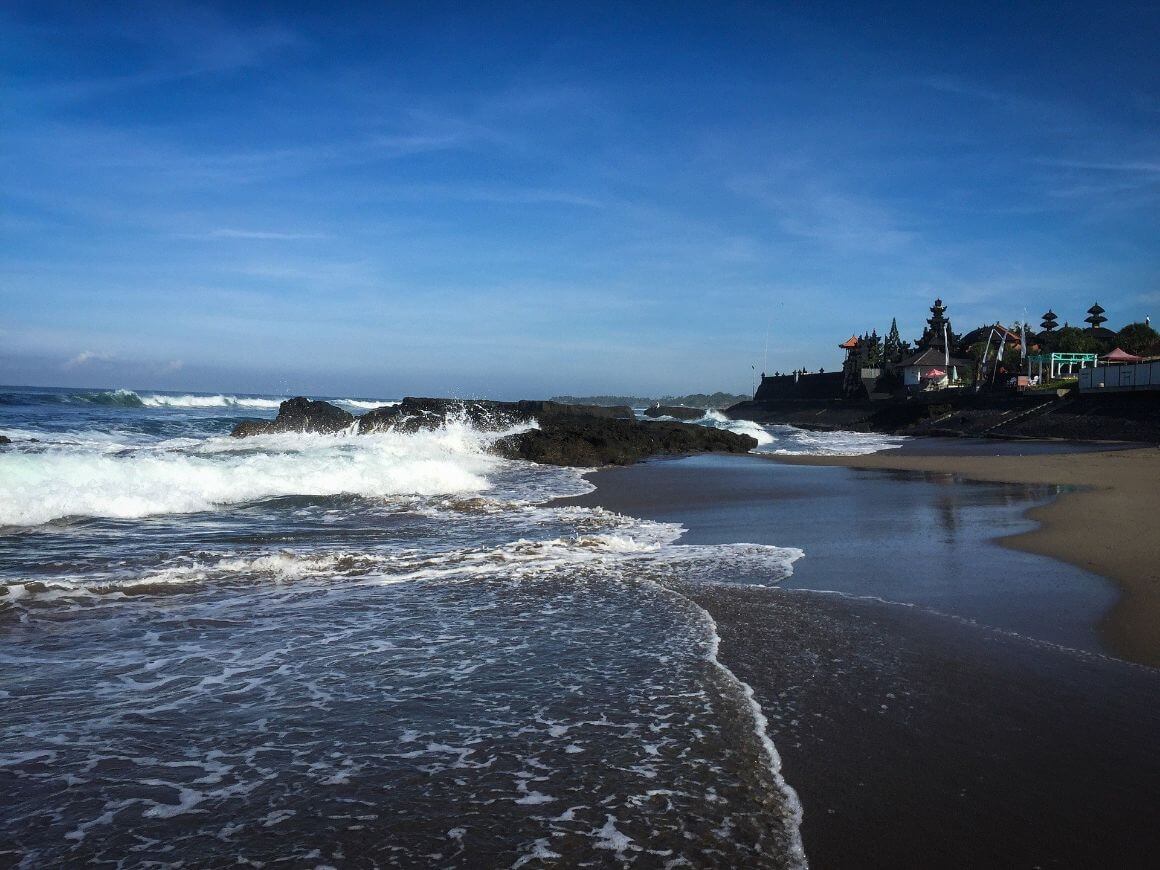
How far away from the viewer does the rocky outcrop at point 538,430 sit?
22.7 m

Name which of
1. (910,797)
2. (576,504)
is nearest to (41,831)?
(910,797)

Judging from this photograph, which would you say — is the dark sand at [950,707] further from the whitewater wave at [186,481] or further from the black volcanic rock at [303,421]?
the black volcanic rock at [303,421]

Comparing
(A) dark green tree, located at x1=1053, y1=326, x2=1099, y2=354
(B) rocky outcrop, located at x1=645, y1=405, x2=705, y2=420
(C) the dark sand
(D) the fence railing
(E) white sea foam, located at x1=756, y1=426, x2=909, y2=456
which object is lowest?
(E) white sea foam, located at x1=756, y1=426, x2=909, y2=456

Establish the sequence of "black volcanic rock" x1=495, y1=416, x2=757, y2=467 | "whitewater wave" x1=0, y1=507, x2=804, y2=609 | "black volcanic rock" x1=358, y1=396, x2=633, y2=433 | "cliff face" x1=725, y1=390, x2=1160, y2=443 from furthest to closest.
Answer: "cliff face" x1=725, y1=390, x2=1160, y2=443 → "black volcanic rock" x1=358, y1=396, x2=633, y2=433 → "black volcanic rock" x1=495, y1=416, x2=757, y2=467 → "whitewater wave" x1=0, y1=507, x2=804, y2=609

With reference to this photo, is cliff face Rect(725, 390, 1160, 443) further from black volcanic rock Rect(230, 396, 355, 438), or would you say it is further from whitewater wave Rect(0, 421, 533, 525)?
black volcanic rock Rect(230, 396, 355, 438)

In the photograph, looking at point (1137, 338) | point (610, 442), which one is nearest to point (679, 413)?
point (1137, 338)

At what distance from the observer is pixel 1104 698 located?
4.07 m

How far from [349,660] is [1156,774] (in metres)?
4.12

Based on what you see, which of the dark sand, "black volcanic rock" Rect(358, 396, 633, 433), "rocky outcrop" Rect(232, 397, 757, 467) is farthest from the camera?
"black volcanic rock" Rect(358, 396, 633, 433)

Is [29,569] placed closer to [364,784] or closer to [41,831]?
[41,831]

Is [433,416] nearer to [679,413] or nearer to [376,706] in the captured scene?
[376,706]

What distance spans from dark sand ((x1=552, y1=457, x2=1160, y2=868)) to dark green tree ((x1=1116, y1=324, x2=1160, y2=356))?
69288 mm

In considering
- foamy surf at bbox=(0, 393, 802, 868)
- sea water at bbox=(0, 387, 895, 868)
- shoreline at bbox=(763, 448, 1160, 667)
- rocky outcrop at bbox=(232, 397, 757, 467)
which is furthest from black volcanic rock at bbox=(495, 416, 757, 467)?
sea water at bbox=(0, 387, 895, 868)

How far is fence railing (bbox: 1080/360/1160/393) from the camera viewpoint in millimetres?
37312
